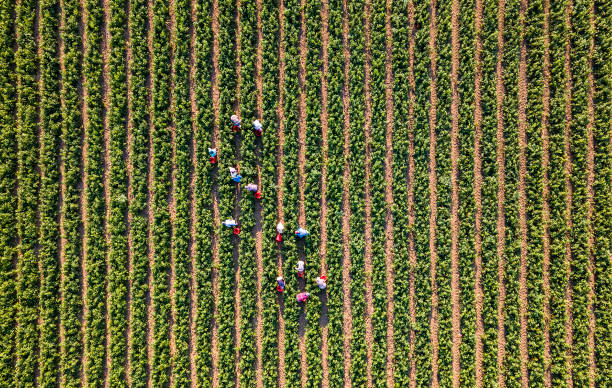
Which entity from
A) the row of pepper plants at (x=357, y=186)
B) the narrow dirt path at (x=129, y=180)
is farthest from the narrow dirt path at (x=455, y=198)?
the narrow dirt path at (x=129, y=180)

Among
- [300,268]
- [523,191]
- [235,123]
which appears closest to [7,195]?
[235,123]

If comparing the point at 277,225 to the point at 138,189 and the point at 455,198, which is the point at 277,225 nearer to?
the point at 138,189

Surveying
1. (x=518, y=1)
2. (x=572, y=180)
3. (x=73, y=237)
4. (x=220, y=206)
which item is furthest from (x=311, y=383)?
(x=518, y=1)

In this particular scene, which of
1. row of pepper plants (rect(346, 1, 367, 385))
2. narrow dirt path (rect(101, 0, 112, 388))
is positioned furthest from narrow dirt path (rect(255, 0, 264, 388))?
narrow dirt path (rect(101, 0, 112, 388))

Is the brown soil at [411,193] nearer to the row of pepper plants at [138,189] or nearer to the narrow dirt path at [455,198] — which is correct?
the narrow dirt path at [455,198]

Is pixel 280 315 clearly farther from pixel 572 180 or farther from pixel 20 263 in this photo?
pixel 572 180

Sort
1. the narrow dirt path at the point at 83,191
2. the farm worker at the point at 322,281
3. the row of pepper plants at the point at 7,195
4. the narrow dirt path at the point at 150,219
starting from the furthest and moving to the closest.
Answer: the narrow dirt path at the point at 150,219 → the narrow dirt path at the point at 83,191 → the farm worker at the point at 322,281 → the row of pepper plants at the point at 7,195
